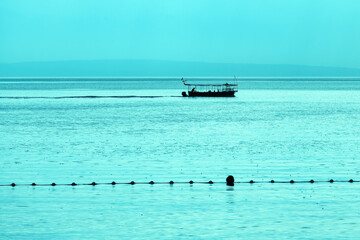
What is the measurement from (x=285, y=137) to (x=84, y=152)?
51.8 ft

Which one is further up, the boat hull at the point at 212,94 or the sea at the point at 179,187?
the boat hull at the point at 212,94

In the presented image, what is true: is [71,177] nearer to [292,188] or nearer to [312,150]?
[292,188]

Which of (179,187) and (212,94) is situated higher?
(212,94)

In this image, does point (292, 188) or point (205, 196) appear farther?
point (292, 188)

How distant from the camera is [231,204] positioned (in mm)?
19406

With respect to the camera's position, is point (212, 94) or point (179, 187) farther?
point (212, 94)

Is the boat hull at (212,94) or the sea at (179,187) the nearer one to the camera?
the sea at (179,187)

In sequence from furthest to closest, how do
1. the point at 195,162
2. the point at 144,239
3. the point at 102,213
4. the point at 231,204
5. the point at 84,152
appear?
the point at 84,152 → the point at 195,162 → the point at 231,204 → the point at 102,213 → the point at 144,239

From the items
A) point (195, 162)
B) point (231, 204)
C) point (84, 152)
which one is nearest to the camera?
point (231, 204)

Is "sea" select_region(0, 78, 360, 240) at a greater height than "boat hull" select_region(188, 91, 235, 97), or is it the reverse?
"boat hull" select_region(188, 91, 235, 97)

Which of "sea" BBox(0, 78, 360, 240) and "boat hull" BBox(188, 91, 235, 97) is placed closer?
"sea" BBox(0, 78, 360, 240)

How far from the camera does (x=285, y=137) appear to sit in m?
44.5

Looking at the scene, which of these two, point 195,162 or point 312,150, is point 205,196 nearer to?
point 195,162

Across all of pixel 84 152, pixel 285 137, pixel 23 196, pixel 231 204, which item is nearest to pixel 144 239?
pixel 231 204
